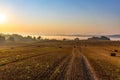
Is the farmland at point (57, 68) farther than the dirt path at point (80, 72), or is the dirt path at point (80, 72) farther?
the farmland at point (57, 68)

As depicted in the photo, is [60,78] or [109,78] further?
[109,78]

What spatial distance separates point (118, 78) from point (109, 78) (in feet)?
3.68

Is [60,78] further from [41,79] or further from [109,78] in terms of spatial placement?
[109,78]

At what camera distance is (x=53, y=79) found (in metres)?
23.9

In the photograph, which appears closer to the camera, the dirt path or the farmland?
the dirt path

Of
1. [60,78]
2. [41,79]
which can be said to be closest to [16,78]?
[41,79]

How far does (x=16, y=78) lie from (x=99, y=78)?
8.72 metres

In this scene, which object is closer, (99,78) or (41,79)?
(41,79)

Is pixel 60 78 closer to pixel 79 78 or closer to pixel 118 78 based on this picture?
pixel 79 78

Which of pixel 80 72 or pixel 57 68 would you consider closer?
pixel 80 72

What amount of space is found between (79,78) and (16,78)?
21.1 ft

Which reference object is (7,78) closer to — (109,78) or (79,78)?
(79,78)

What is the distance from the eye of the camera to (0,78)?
24469mm

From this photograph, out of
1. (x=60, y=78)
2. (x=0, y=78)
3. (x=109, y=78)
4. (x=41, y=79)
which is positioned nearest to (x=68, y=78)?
(x=60, y=78)
